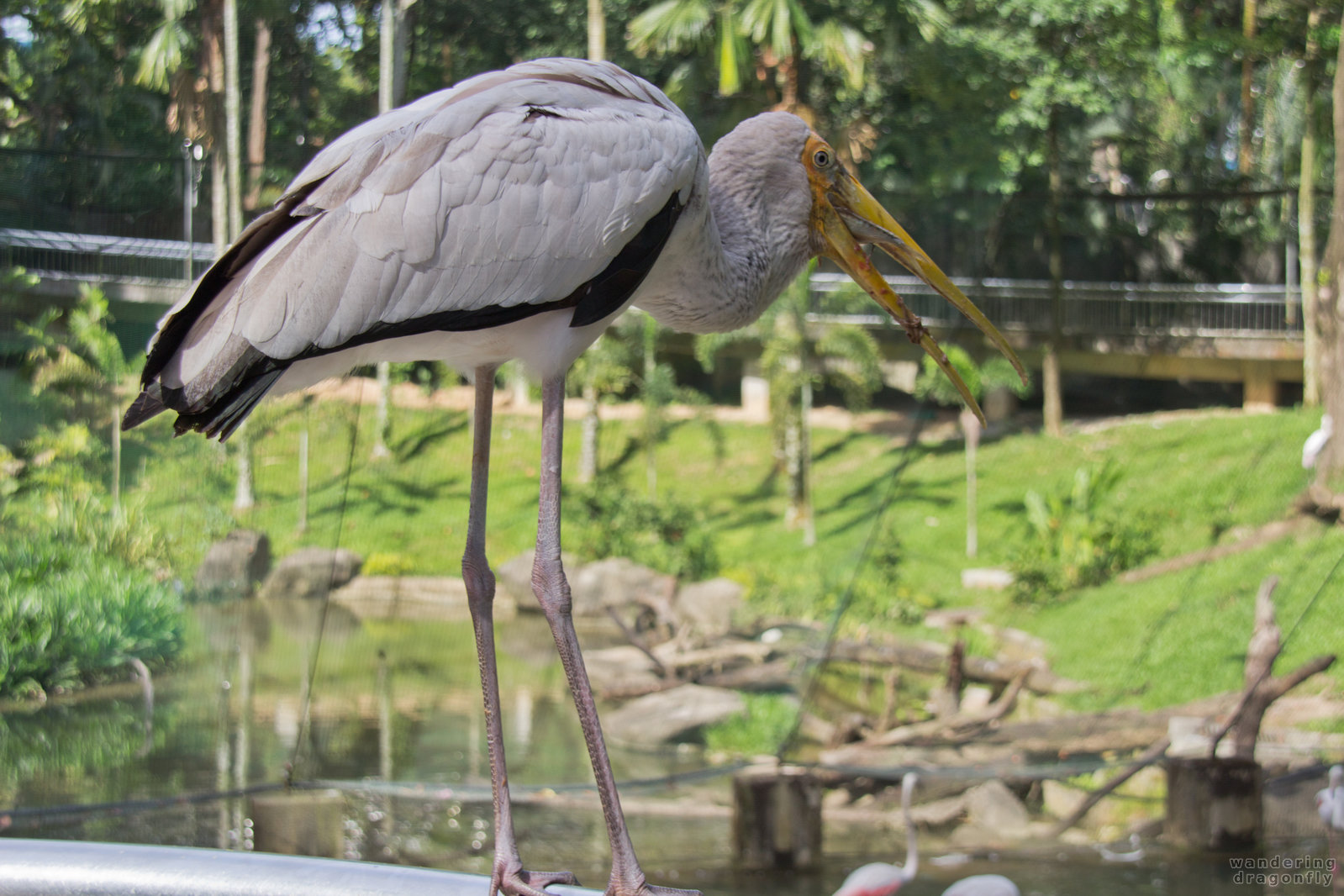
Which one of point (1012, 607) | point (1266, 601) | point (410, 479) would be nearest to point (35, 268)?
point (410, 479)

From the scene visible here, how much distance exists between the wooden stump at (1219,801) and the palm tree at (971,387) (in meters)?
2.73

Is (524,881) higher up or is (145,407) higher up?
(145,407)

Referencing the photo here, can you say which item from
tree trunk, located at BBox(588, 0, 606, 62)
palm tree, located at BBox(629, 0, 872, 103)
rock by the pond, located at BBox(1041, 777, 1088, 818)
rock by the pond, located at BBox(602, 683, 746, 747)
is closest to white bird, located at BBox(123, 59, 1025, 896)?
rock by the pond, located at BBox(602, 683, 746, 747)

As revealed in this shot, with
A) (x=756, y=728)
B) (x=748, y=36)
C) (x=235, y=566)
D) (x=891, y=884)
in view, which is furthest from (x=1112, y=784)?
(x=748, y=36)

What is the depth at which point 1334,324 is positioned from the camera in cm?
796

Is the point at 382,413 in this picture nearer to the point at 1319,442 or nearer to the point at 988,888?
the point at 988,888

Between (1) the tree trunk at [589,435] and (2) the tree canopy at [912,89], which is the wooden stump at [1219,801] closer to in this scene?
(2) the tree canopy at [912,89]

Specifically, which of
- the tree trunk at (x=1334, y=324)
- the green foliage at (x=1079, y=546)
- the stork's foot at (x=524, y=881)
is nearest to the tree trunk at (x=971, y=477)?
the green foliage at (x=1079, y=546)

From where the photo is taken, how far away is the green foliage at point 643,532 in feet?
28.0

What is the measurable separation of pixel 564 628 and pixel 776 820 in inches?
158

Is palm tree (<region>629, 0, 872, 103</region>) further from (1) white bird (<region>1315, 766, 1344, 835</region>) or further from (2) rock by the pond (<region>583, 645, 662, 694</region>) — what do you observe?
(1) white bird (<region>1315, 766, 1344, 835</region>)

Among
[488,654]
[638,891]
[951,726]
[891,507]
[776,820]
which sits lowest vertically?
[951,726]

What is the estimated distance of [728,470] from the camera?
8.88m

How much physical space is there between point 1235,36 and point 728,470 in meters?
7.45
